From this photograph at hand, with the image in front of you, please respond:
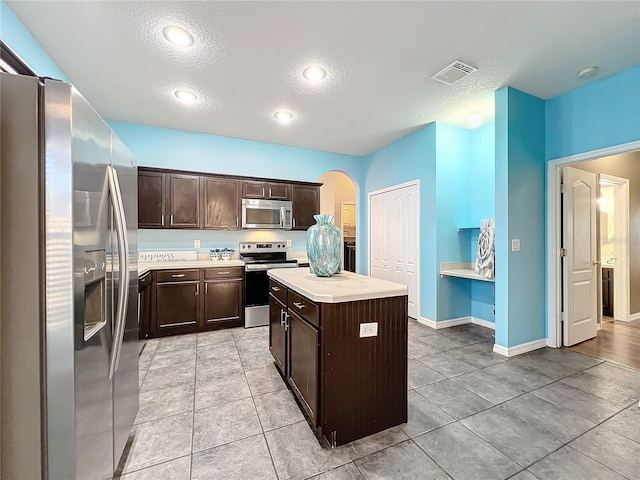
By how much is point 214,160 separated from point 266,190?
0.89 meters

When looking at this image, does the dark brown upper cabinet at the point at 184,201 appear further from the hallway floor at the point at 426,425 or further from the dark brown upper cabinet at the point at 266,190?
the hallway floor at the point at 426,425

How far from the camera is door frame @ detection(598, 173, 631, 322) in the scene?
3.91 meters

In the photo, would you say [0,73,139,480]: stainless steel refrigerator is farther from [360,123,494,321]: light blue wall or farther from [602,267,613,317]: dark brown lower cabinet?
[602,267,613,317]: dark brown lower cabinet

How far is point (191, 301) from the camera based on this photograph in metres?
3.52

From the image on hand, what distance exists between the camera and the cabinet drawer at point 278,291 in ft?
7.05

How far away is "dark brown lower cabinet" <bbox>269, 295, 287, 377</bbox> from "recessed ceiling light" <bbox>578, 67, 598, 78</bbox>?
3.45 metres

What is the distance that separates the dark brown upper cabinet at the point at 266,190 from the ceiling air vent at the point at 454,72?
251 cm

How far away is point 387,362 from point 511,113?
289cm

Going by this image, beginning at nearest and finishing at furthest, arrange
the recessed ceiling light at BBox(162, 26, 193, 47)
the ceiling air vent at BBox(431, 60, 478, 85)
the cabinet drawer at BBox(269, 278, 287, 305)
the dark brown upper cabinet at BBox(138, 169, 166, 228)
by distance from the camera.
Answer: the recessed ceiling light at BBox(162, 26, 193, 47) < the cabinet drawer at BBox(269, 278, 287, 305) < the ceiling air vent at BBox(431, 60, 478, 85) < the dark brown upper cabinet at BBox(138, 169, 166, 228)

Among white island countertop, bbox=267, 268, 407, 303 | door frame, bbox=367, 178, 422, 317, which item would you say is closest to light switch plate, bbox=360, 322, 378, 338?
white island countertop, bbox=267, 268, 407, 303

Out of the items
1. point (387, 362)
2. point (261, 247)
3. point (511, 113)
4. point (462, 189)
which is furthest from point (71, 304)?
point (462, 189)

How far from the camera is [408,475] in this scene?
139 cm

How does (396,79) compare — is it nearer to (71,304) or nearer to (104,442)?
(71,304)

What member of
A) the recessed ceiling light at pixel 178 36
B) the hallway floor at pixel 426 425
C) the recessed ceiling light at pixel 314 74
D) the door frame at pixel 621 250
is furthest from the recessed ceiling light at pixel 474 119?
the recessed ceiling light at pixel 178 36
